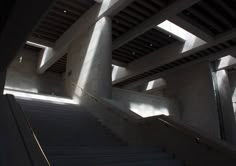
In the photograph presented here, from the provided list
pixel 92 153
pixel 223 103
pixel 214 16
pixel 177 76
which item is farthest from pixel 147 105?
pixel 92 153

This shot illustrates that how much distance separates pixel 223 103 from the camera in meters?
10.7

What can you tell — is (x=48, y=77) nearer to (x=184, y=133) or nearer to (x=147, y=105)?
(x=147, y=105)

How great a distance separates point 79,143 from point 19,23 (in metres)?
2.21

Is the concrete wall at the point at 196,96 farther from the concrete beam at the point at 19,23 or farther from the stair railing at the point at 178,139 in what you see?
the concrete beam at the point at 19,23

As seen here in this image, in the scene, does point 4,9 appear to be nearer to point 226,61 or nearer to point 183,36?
point 183,36

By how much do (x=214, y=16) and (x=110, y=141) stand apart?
593 cm

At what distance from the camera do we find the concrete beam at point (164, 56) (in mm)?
8990

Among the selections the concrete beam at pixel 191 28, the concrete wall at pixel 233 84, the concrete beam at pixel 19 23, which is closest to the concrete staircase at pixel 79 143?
the concrete beam at pixel 19 23

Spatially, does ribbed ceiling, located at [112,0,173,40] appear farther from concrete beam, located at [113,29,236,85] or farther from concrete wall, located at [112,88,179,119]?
concrete wall, located at [112,88,179,119]

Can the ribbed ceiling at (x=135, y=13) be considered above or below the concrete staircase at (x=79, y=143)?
above

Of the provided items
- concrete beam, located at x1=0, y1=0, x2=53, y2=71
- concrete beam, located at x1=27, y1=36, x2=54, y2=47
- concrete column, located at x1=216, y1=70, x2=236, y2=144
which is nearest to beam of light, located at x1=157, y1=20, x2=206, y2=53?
concrete column, located at x1=216, y1=70, x2=236, y2=144

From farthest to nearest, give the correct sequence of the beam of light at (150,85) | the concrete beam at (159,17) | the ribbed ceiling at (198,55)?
1. the beam of light at (150,85)
2. the ribbed ceiling at (198,55)
3. the concrete beam at (159,17)

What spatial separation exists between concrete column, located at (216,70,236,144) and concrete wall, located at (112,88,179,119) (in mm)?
2245

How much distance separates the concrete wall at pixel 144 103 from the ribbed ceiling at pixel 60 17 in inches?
136
